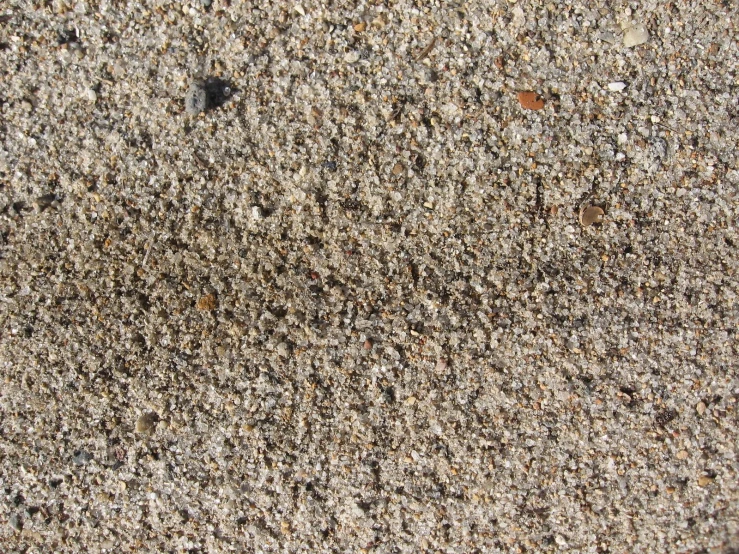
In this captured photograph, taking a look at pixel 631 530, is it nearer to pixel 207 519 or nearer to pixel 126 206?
pixel 207 519

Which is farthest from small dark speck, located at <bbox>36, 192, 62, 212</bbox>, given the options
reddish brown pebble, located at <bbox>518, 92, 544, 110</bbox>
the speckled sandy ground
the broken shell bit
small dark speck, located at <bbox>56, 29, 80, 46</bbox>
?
the broken shell bit

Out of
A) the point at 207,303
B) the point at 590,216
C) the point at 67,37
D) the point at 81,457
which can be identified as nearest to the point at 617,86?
the point at 590,216

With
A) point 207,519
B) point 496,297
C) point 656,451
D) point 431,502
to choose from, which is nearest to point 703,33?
point 496,297

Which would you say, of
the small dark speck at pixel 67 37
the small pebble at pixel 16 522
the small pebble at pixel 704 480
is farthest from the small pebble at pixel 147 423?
the small pebble at pixel 704 480

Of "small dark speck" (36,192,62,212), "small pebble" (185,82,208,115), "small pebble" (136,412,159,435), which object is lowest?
"small pebble" (136,412,159,435)

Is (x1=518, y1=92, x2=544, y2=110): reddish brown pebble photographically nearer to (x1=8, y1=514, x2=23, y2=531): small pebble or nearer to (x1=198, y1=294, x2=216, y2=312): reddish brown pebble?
(x1=198, y1=294, x2=216, y2=312): reddish brown pebble

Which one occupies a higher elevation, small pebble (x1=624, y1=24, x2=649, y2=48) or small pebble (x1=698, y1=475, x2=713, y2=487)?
small pebble (x1=624, y1=24, x2=649, y2=48)
